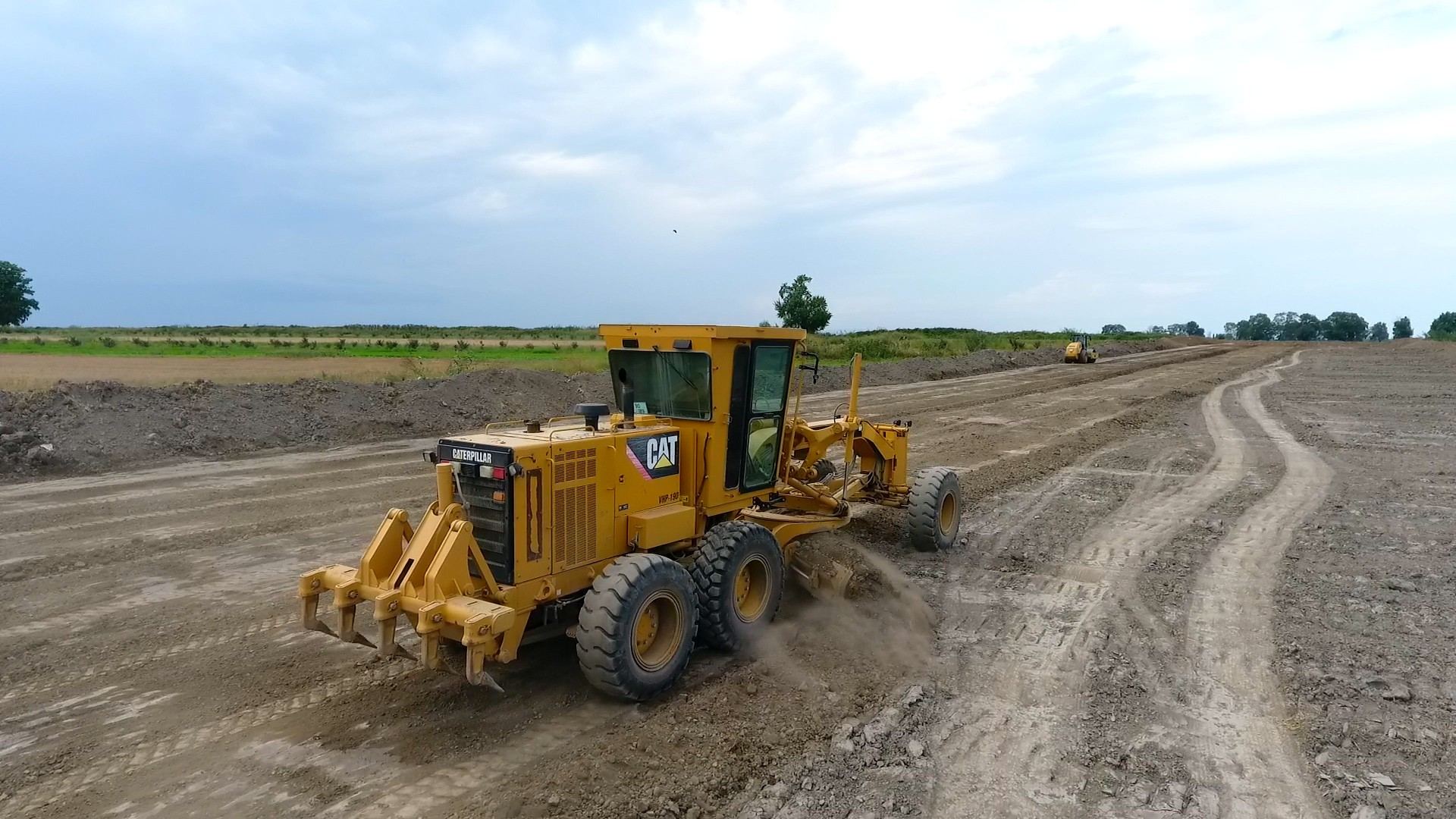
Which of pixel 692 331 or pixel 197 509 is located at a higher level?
pixel 692 331

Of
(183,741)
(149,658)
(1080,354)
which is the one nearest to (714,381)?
(183,741)

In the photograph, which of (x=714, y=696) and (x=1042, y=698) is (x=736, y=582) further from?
A: (x=1042, y=698)

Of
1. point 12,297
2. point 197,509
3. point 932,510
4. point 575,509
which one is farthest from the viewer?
point 12,297

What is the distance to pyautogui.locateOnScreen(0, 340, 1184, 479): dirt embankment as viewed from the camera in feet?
44.2

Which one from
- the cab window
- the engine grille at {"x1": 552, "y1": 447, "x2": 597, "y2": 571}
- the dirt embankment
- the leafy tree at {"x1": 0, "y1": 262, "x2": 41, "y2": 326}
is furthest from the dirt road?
the leafy tree at {"x1": 0, "y1": 262, "x2": 41, "y2": 326}

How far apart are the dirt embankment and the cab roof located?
1114 cm

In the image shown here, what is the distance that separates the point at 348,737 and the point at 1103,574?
6.86 metres

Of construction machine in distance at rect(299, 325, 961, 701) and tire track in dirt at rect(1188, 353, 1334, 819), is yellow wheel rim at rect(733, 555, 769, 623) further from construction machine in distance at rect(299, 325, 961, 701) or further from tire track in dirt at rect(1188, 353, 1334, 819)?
tire track in dirt at rect(1188, 353, 1334, 819)

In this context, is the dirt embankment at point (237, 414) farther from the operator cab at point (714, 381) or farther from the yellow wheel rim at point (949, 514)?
the yellow wheel rim at point (949, 514)

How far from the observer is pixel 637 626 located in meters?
5.36

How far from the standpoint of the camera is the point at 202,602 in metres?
7.45

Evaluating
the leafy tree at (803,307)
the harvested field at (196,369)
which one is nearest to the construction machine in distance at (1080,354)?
the leafy tree at (803,307)

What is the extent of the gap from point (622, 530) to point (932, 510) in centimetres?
409

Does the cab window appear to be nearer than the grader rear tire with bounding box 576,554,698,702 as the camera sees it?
No
